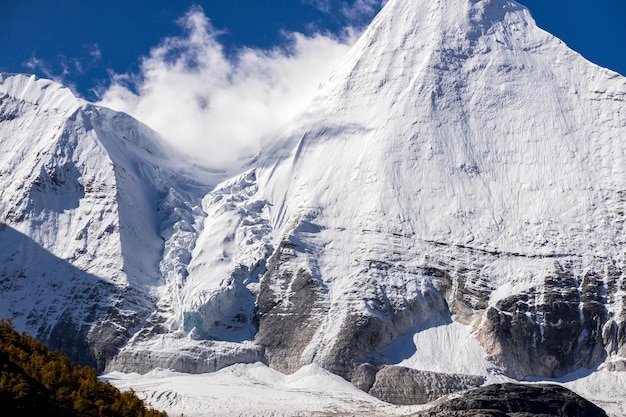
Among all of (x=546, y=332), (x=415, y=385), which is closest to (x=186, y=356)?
(x=415, y=385)

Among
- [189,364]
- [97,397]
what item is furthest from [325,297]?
[97,397]

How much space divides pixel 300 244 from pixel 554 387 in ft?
155

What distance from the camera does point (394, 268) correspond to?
190 metres

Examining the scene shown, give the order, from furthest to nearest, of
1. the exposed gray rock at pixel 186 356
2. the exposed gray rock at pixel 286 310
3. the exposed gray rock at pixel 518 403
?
the exposed gray rock at pixel 286 310 < the exposed gray rock at pixel 186 356 < the exposed gray rock at pixel 518 403

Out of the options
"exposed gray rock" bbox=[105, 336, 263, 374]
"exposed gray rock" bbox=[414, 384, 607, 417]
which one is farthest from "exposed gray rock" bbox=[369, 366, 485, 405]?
"exposed gray rock" bbox=[105, 336, 263, 374]

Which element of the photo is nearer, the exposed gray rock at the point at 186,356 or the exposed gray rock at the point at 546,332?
the exposed gray rock at the point at 546,332

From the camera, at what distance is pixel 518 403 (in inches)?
6358

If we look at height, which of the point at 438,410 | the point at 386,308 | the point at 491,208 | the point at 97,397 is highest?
the point at 491,208

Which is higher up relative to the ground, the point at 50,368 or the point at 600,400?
the point at 600,400

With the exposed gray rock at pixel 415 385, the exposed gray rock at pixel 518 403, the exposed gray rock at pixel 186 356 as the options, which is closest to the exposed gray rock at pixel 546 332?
the exposed gray rock at pixel 415 385

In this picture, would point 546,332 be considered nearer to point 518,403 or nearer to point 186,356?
point 518,403

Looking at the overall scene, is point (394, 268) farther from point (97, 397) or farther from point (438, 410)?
point (97, 397)

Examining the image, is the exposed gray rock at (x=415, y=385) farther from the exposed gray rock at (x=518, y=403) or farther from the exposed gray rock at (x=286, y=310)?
the exposed gray rock at (x=286, y=310)

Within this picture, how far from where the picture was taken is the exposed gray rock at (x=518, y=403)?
157250 millimetres
